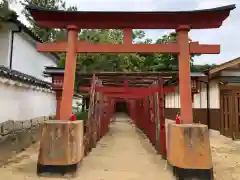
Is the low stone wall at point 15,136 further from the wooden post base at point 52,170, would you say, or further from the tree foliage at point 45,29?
the tree foliage at point 45,29

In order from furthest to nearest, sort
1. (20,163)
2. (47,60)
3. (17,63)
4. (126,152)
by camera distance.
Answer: (47,60) → (17,63) → (126,152) → (20,163)

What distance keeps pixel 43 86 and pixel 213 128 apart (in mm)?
9683

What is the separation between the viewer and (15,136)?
9.25 meters

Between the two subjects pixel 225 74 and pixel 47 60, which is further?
pixel 47 60

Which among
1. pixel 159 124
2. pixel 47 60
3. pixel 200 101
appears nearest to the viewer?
pixel 159 124

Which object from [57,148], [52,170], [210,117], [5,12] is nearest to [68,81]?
[57,148]

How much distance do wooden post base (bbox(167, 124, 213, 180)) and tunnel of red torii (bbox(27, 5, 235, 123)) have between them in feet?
2.05

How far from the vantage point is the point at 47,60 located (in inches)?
718

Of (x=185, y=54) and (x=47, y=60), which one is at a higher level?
(x=47, y=60)

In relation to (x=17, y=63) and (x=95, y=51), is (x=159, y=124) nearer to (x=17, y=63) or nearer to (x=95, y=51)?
(x=95, y=51)

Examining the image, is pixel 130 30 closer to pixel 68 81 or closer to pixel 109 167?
pixel 68 81

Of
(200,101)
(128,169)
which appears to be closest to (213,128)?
(200,101)

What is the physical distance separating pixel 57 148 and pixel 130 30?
359 cm

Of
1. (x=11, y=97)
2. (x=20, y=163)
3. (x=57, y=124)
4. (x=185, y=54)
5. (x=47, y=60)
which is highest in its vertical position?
(x=47, y=60)
